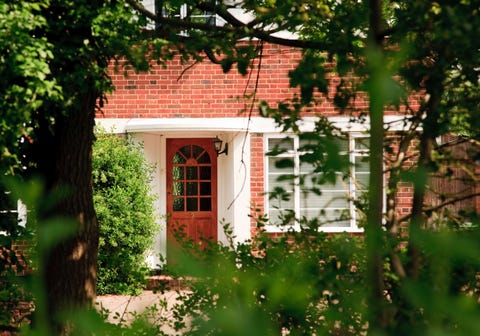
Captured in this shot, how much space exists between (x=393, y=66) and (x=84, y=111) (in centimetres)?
545

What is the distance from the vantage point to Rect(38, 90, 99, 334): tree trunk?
19.4 ft

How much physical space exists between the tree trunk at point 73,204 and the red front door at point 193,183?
7.72m

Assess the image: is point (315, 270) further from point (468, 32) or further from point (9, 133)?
point (9, 133)

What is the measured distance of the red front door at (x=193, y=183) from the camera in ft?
45.6

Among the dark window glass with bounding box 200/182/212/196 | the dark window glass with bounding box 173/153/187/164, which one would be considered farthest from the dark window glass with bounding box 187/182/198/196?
the dark window glass with bounding box 173/153/187/164

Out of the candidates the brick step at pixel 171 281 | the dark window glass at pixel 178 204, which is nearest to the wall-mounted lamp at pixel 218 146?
the dark window glass at pixel 178 204

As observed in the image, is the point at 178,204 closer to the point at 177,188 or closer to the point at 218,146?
the point at 177,188

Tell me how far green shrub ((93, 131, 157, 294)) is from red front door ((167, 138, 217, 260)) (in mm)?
1973

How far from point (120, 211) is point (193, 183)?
9.22ft

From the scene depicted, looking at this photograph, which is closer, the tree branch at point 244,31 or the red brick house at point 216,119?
the tree branch at point 244,31

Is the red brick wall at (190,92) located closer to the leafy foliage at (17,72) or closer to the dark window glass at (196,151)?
the dark window glass at (196,151)

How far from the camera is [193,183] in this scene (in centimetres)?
1398

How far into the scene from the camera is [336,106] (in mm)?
2453

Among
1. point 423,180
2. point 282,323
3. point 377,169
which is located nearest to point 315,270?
point 282,323
